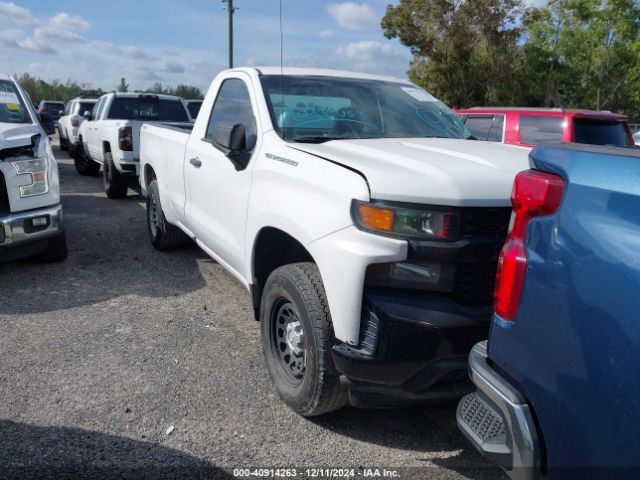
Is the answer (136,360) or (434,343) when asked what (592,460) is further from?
(136,360)

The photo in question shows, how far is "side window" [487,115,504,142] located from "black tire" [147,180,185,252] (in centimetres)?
522

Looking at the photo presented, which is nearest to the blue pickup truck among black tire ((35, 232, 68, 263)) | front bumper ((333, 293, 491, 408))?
front bumper ((333, 293, 491, 408))

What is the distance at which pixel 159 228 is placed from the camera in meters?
6.11

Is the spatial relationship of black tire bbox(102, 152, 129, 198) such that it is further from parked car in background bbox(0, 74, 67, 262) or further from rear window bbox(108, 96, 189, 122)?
parked car in background bbox(0, 74, 67, 262)

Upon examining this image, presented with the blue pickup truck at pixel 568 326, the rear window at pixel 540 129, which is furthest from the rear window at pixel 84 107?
the blue pickup truck at pixel 568 326

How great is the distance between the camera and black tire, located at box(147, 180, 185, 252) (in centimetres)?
595

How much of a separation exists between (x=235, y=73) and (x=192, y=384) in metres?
2.31

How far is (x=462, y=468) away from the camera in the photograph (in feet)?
9.09

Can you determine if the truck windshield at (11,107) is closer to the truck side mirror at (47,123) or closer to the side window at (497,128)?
the truck side mirror at (47,123)

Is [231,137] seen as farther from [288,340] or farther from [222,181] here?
[288,340]

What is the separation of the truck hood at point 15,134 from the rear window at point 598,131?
6.78 metres

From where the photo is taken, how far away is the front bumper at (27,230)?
4.86 meters

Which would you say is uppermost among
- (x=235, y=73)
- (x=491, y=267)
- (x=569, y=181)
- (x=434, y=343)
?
(x=235, y=73)

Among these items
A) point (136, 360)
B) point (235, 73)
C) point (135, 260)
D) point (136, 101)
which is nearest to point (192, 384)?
point (136, 360)
